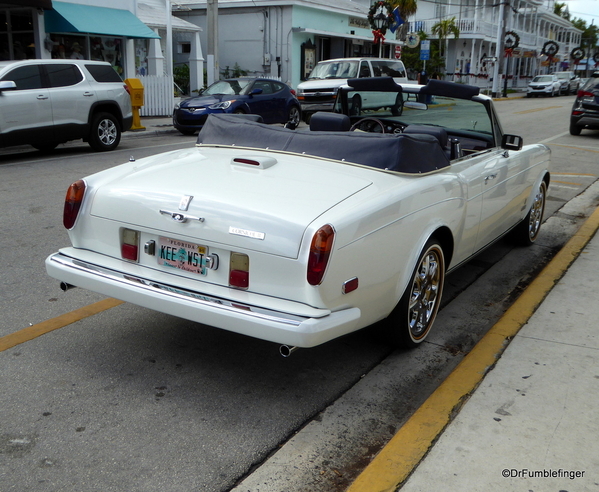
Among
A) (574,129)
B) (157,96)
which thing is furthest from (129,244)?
(157,96)

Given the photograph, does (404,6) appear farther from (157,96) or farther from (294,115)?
(294,115)

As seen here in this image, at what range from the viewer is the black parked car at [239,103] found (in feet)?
53.4

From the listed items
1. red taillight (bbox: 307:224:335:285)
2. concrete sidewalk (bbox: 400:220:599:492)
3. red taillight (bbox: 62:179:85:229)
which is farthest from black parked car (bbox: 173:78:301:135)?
red taillight (bbox: 307:224:335:285)

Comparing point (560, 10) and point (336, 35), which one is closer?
point (336, 35)

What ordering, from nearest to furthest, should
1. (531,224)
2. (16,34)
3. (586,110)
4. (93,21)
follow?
(531,224)
(586,110)
(93,21)
(16,34)

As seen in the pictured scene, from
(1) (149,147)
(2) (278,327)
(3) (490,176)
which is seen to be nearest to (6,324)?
(2) (278,327)

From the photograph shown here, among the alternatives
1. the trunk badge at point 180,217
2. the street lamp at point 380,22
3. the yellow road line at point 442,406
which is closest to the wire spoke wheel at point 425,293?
the yellow road line at point 442,406

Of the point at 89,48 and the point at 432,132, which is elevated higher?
the point at 89,48

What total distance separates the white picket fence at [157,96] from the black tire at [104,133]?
7336mm

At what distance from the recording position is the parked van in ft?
64.5

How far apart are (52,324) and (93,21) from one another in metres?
16.2

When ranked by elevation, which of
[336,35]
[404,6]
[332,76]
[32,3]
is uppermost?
[404,6]

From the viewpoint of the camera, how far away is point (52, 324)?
4.37m

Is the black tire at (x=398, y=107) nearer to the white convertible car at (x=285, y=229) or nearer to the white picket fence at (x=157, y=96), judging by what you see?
the white convertible car at (x=285, y=229)
